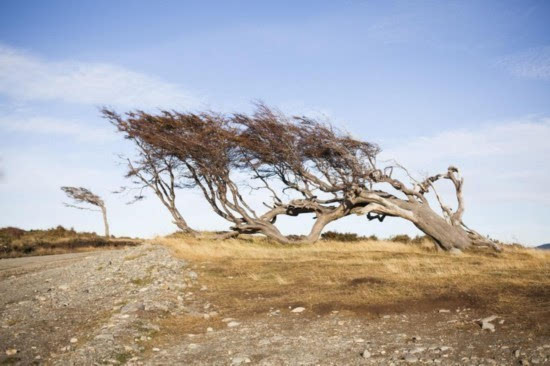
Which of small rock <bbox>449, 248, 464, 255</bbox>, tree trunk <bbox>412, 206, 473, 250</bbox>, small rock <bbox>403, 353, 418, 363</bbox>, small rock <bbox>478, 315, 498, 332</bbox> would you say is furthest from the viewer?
tree trunk <bbox>412, 206, 473, 250</bbox>

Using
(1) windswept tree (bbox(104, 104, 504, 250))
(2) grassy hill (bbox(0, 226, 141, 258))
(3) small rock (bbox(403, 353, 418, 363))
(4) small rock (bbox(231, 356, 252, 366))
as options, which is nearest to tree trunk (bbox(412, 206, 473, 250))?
(1) windswept tree (bbox(104, 104, 504, 250))

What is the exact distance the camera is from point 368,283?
11.6 meters

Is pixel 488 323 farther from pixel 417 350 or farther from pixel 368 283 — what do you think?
pixel 368 283

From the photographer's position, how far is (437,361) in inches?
247

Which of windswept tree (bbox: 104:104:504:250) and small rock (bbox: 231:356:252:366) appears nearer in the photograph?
small rock (bbox: 231:356:252:366)

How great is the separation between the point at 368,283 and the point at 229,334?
179 inches

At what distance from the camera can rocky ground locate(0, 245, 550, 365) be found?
6.66 metres

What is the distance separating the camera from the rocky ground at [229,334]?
21.9 ft

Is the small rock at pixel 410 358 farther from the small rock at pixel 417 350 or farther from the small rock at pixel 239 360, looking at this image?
the small rock at pixel 239 360

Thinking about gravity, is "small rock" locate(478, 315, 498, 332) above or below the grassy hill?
below

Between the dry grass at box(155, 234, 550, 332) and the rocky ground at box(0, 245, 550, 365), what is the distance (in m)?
0.59

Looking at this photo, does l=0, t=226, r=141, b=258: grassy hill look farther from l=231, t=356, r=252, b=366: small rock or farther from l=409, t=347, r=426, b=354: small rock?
l=409, t=347, r=426, b=354: small rock

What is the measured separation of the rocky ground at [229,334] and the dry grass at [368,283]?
595 millimetres

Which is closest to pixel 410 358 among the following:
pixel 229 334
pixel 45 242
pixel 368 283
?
pixel 229 334
